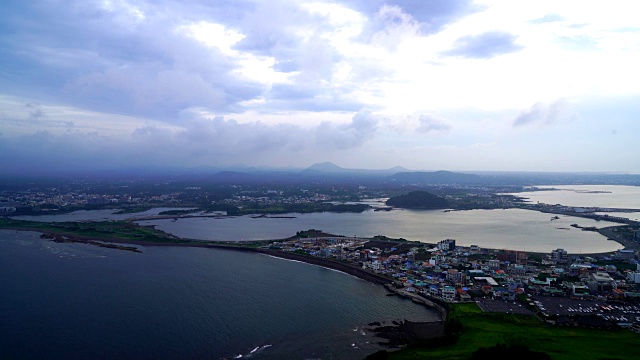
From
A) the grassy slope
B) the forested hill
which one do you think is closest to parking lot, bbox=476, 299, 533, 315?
the grassy slope

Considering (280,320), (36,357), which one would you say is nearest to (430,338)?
(280,320)

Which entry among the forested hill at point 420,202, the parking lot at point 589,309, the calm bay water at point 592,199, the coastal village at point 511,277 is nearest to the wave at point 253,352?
the coastal village at point 511,277

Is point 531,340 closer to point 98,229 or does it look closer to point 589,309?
point 589,309

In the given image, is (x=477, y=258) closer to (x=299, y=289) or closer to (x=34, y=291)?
(x=299, y=289)

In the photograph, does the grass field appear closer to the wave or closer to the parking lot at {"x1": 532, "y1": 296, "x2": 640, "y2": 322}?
the parking lot at {"x1": 532, "y1": 296, "x2": 640, "y2": 322}

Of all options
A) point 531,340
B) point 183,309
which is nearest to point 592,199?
Answer: point 531,340

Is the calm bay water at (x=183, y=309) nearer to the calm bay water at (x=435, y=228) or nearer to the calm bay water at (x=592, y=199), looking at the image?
the calm bay water at (x=435, y=228)
